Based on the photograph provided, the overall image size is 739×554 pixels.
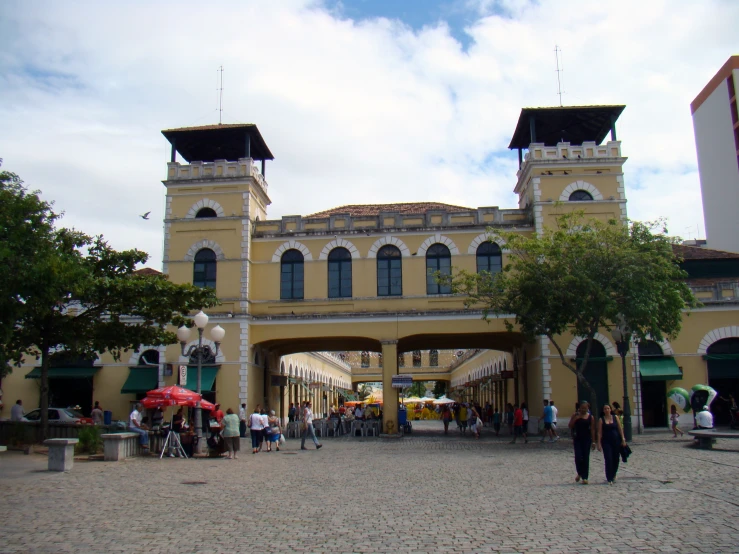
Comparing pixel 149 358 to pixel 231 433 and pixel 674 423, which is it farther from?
pixel 674 423

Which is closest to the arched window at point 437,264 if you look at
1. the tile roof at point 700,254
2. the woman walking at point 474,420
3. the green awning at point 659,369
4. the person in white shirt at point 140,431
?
the woman walking at point 474,420

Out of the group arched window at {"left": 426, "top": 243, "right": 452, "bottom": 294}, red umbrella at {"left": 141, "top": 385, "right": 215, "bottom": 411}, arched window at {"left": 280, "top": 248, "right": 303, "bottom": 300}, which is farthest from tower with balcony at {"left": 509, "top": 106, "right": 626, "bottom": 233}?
red umbrella at {"left": 141, "top": 385, "right": 215, "bottom": 411}

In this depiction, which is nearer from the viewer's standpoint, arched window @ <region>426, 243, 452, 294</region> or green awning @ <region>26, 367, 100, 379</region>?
arched window @ <region>426, 243, 452, 294</region>

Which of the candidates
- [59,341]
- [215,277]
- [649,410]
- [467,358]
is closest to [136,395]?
[215,277]

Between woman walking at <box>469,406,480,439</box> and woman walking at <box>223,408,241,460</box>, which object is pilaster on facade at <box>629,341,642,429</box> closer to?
woman walking at <box>469,406,480,439</box>

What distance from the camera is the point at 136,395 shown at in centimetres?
2969

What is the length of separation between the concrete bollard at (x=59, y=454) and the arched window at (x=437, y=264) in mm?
17036

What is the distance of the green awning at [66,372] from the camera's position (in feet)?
96.2

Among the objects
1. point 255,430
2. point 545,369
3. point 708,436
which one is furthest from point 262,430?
point 708,436

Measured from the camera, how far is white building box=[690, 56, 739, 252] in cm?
4806

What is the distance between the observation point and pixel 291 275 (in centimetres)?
2989

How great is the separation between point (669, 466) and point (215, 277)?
1990 cm

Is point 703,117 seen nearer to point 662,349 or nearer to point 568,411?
point 662,349

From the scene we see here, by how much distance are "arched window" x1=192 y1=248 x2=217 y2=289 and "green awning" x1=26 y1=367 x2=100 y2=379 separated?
226 inches
